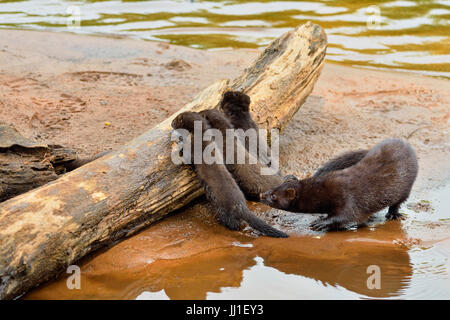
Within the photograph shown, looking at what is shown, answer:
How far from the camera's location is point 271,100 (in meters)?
7.14

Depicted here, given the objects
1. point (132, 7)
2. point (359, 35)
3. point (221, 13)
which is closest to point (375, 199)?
point (359, 35)

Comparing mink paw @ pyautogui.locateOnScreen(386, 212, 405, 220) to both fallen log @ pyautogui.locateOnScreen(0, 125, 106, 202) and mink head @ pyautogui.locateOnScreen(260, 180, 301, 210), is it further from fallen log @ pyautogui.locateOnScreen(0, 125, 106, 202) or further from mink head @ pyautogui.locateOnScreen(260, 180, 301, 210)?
fallen log @ pyautogui.locateOnScreen(0, 125, 106, 202)

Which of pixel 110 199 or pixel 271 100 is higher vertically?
pixel 271 100

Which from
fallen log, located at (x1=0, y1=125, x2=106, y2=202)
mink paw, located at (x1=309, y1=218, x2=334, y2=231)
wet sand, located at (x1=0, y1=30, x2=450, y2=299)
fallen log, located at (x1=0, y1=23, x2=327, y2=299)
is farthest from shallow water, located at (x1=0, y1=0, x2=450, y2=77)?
fallen log, located at (x1=0, y1=125, x2=106, y2=202)

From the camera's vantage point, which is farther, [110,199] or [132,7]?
[132,7]

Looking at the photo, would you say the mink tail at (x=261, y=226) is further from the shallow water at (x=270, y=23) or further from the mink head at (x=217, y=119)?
the shallow water at (x=270, y=23)

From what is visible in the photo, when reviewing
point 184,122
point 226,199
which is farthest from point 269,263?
point 184,122

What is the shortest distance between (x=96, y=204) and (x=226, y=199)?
1.28 m

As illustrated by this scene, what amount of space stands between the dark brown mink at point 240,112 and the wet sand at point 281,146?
58cm

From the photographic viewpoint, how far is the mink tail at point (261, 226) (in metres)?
5.48

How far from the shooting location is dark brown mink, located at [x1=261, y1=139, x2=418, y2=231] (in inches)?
223

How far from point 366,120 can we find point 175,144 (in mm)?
3786

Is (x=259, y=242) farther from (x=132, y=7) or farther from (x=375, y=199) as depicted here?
(x=132, y=7)
